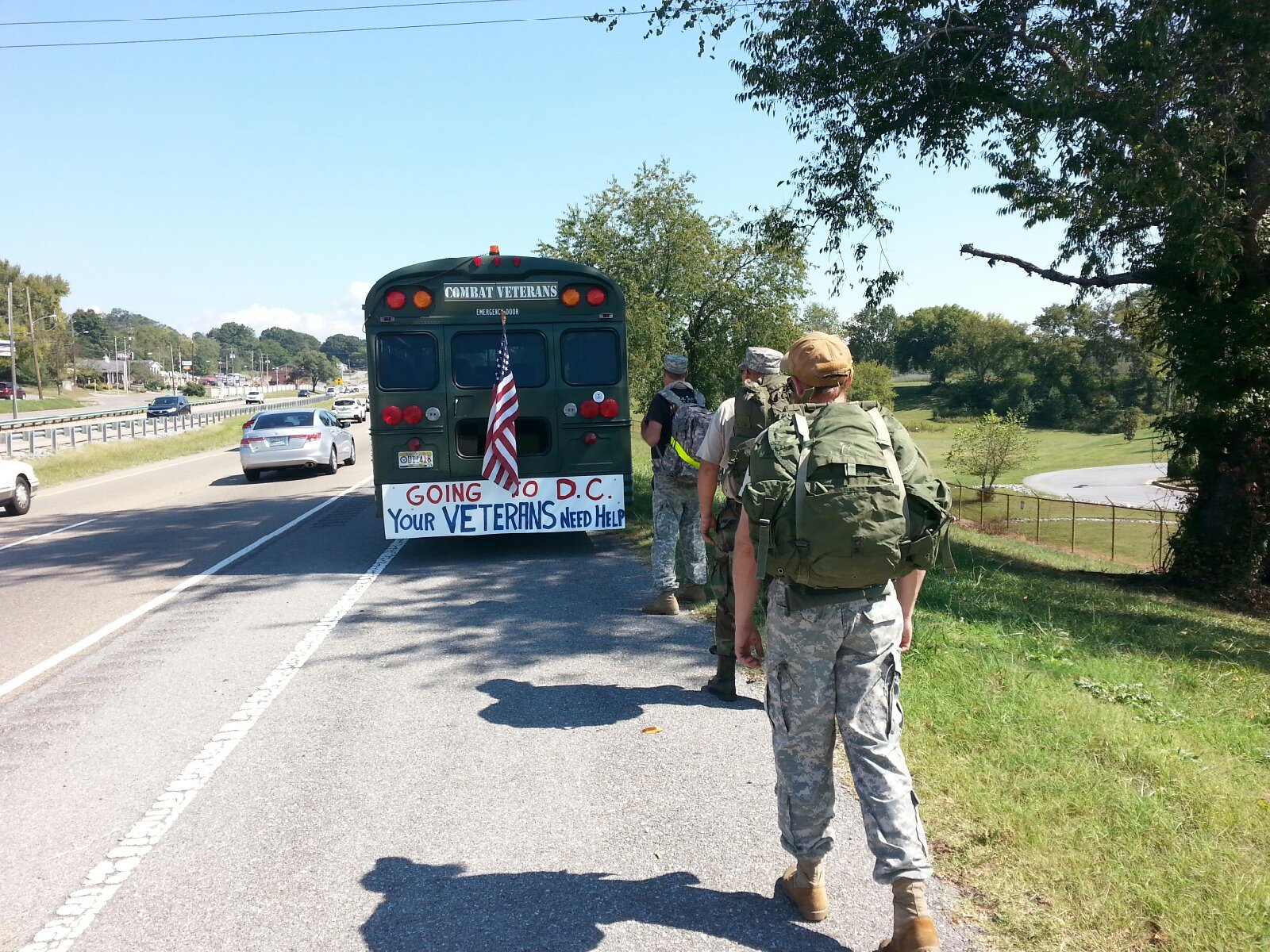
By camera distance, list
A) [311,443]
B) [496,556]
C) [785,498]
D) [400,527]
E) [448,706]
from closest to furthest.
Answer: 1. [785,498]
2. [448,706]
3. [400,527]
4. [496,556]
5. [311,443]

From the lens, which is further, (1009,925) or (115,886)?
(115,886)

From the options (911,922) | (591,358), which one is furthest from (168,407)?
(911,922)

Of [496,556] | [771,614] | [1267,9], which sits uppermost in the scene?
[1267,9]

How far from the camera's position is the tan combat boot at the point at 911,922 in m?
2.82

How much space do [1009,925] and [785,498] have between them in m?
1.51

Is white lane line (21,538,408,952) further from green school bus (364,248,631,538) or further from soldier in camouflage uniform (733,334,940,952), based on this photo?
green school bus (364,248,631,538)

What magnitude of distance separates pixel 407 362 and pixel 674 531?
149 inches

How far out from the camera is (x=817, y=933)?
304 cm

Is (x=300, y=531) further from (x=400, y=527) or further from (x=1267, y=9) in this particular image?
(x=1267, y=9)

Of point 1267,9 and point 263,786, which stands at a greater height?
point 1267,9

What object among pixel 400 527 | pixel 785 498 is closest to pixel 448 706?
pixel 785 498

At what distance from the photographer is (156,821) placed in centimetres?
397

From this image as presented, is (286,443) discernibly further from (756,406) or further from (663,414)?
(756,406)

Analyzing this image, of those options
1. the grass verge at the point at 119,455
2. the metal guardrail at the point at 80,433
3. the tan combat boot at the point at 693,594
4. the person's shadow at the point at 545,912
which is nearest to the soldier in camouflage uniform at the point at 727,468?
the person's shadow at the point at 545,912
